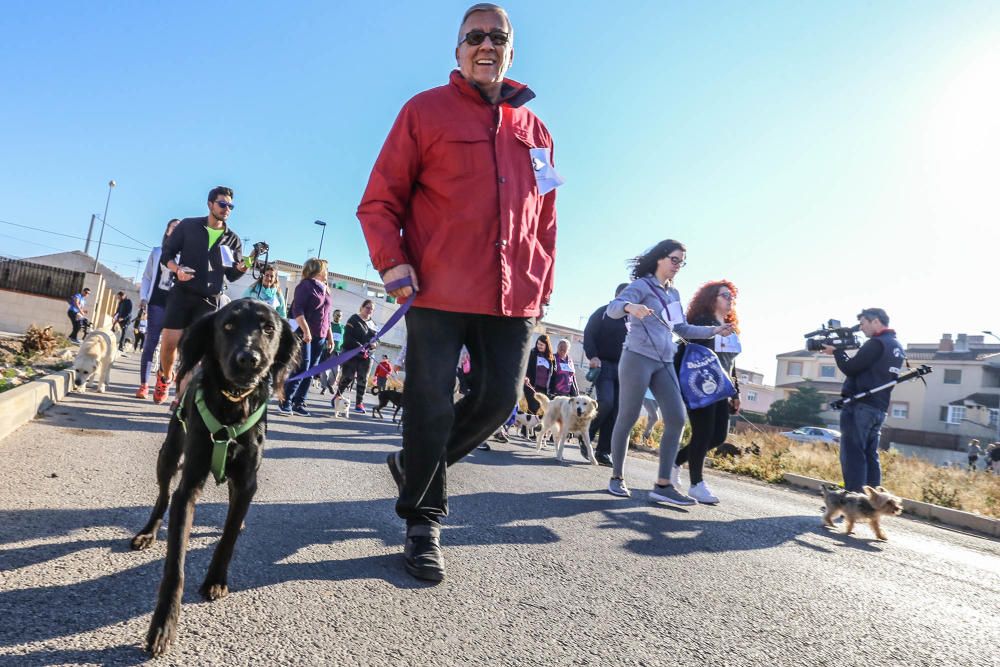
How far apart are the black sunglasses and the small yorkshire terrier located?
477 centimetres

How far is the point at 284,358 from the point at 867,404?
5.92m

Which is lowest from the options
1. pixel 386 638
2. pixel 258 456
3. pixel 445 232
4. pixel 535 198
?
pixel 386 638

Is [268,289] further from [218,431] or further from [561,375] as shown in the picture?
[561,375]

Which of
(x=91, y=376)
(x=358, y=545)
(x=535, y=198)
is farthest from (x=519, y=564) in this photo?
(x=91, y=376)

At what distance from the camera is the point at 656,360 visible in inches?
198

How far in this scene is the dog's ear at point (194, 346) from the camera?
89.9 inches

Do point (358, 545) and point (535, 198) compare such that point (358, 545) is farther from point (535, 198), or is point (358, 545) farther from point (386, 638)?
point (535, 198)

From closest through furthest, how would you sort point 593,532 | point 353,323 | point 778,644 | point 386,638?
point 386,638 < point 778,644 < point 593,532 < point 353,323

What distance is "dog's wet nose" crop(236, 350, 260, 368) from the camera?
6.89 ft

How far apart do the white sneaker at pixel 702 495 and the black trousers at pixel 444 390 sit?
10.9ft

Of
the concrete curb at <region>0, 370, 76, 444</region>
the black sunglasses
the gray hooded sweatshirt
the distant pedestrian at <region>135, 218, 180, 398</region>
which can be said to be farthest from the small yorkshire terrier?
the distant pedestrian at <region>135, 218, 180, 398</region>

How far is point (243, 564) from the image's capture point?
2.30 metres

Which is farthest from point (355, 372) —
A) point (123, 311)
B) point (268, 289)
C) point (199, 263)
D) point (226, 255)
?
point (123, 311)

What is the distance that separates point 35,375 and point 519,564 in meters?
6.68
